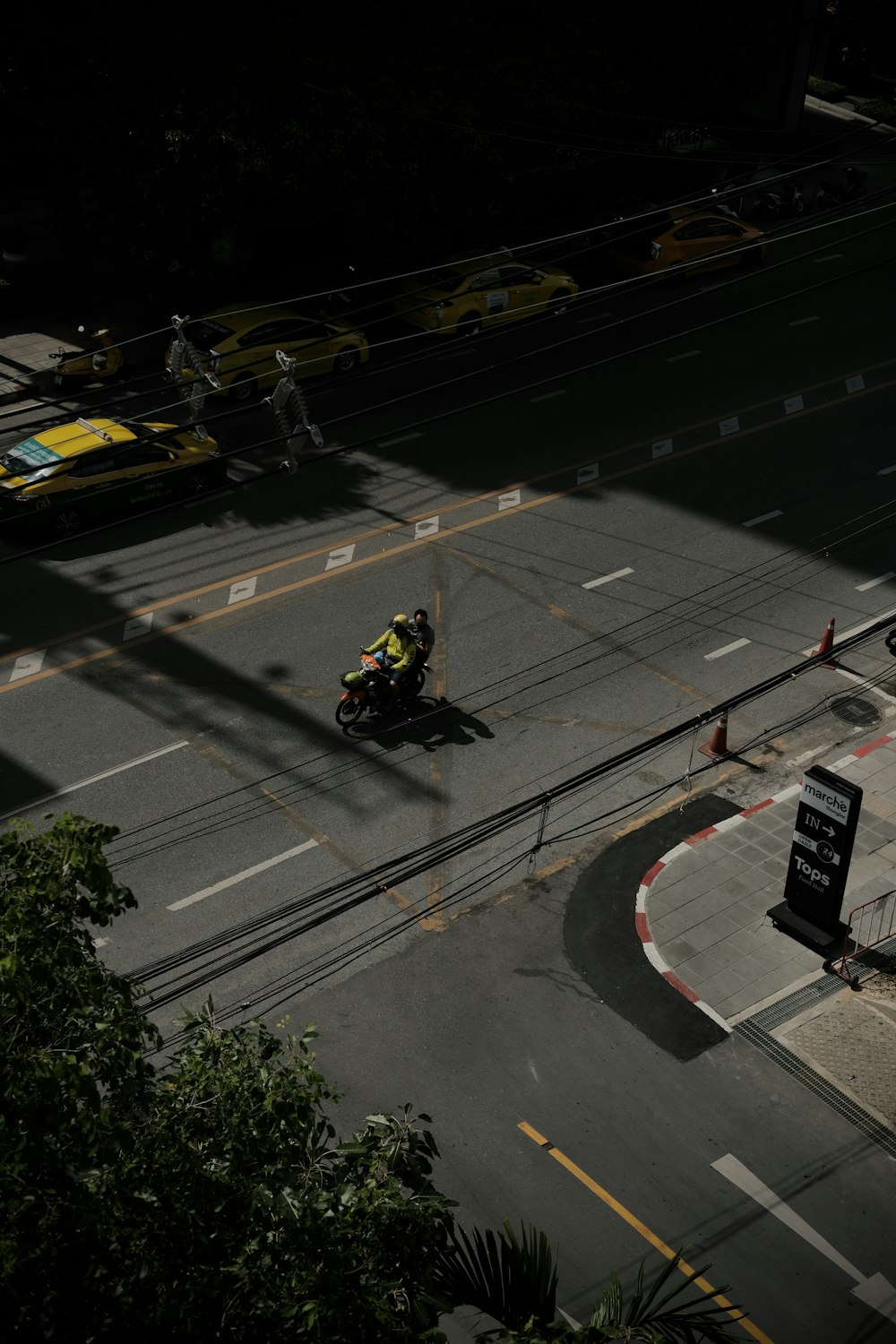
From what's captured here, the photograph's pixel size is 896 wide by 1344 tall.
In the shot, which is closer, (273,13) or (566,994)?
(566,994)

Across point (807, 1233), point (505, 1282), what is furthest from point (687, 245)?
point (505, 1282)

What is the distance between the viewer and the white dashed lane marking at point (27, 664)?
18.6m

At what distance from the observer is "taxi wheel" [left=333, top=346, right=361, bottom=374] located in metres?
28.1

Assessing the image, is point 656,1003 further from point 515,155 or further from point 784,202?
point 784,202

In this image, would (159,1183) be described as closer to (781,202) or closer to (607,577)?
(607,577)

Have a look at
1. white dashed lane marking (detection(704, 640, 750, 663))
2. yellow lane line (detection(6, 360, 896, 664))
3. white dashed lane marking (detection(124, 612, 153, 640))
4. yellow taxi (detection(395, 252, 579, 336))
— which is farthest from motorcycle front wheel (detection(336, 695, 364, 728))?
yellow taxi (detection(395, 252, 579, 336))

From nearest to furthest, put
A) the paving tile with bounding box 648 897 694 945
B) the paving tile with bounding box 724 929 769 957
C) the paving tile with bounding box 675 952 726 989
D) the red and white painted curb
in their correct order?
the red and white painted curb → the paving tile with bounding box 675 952 726 989 → the paving tile with bounding box 724 929 769 957 → the paving tile with bounding box 648 897 694 945

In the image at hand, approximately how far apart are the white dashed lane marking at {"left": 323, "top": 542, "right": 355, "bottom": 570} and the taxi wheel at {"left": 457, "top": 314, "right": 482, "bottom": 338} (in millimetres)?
9593

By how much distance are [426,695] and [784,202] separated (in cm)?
2598

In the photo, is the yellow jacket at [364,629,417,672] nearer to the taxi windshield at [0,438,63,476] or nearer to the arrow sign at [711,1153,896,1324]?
the taxi windshield at [0,438,63,476]

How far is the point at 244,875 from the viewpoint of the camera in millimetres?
15305

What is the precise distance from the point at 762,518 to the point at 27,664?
12.2 meters

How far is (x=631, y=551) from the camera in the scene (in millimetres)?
22156

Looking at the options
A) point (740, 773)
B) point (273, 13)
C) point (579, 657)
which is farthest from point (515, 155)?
point (740, 773)
